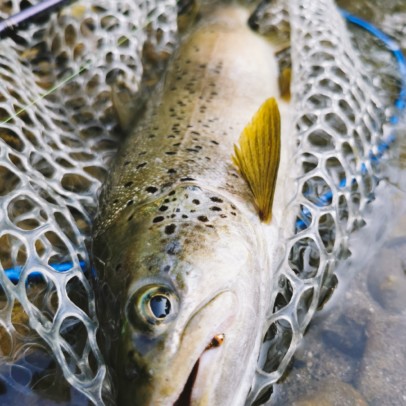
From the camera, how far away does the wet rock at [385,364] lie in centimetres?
205

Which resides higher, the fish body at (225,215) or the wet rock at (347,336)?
the fish body at (225,215)

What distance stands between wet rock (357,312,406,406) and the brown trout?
54 cm

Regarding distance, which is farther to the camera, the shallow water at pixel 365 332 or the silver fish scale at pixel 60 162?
the shallow water at pixel 365 332

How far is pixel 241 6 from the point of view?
3.09 metres

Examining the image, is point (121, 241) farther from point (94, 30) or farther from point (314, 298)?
point (94, 30)

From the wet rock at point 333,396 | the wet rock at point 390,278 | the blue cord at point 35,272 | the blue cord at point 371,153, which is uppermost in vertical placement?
the blue cord at point 371,153

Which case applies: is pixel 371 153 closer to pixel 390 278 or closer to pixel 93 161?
pixel 390 278

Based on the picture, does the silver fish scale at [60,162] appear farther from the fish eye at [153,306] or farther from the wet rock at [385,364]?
the wet rock at [385,364]

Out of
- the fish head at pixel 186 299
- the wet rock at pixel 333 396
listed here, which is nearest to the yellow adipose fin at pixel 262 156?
the fish head at pixel 186 299

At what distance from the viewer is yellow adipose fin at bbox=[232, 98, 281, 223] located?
2029 mm

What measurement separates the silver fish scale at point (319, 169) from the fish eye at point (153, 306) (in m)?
0.45

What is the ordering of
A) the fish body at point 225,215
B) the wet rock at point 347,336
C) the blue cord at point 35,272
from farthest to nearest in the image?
the wet rock at point 347,336 → the blue cord at point 35,272 → the fish body at point 225,215

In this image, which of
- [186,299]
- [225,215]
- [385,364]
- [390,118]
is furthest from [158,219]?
[390,118]

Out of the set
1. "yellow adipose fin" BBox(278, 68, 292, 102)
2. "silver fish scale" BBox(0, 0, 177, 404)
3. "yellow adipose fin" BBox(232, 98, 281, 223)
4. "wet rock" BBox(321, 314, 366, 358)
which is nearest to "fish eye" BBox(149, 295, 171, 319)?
"silver fish scale" BBox(0, 0, 177, 404)
